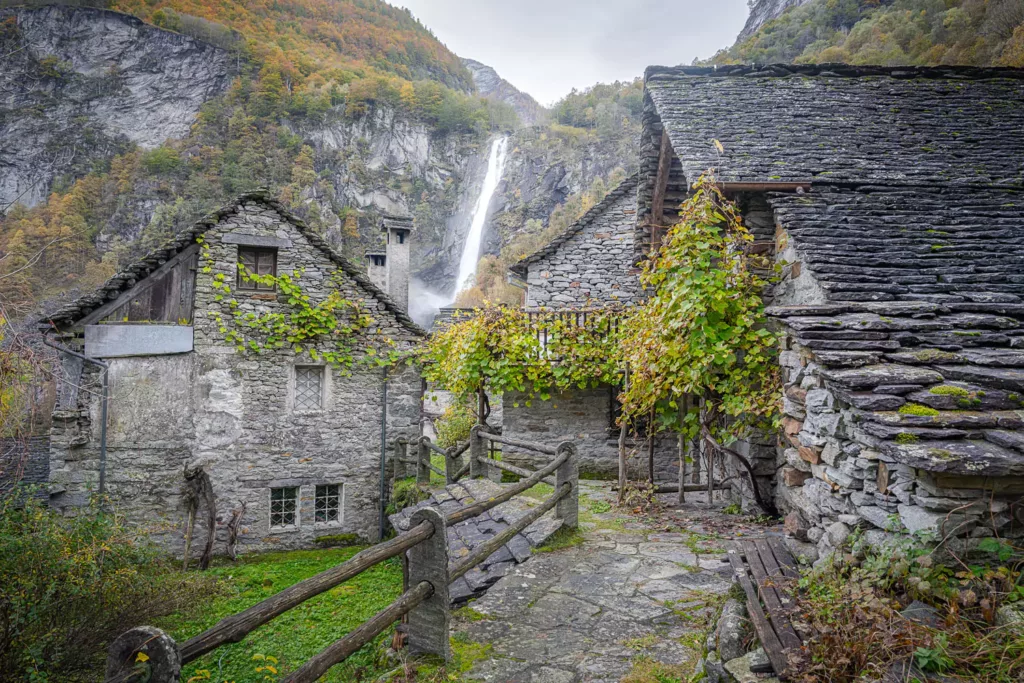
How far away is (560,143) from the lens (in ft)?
126

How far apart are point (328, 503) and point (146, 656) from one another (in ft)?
29.5

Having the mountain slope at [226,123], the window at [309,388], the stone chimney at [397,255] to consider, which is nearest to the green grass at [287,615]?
the window at [309,388]

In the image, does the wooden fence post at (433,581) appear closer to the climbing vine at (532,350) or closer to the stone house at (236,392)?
the climbing vine at (532,350)

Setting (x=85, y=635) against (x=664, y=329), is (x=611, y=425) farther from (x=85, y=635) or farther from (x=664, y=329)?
(x=85, y=635)

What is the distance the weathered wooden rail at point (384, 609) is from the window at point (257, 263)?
7.17 m

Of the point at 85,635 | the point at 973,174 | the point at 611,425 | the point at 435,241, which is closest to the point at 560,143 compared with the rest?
the point at 435,241

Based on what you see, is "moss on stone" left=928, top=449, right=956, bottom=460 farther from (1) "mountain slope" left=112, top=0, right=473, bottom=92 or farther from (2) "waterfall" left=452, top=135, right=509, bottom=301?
(1) "mountain slope" left=112, top=0, right=473, bottom=92

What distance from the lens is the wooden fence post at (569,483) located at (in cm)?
508

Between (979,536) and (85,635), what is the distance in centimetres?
773

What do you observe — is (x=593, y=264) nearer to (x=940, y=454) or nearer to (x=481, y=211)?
(x=940, y=454)

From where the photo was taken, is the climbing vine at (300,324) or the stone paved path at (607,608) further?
the climbing vine at (300,324)

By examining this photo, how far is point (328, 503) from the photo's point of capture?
395 inches

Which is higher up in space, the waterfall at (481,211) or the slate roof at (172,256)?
the waterfall at (481,211)

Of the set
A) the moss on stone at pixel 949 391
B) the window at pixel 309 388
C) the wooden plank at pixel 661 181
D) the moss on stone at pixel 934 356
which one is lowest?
the window at pixel 309 388
